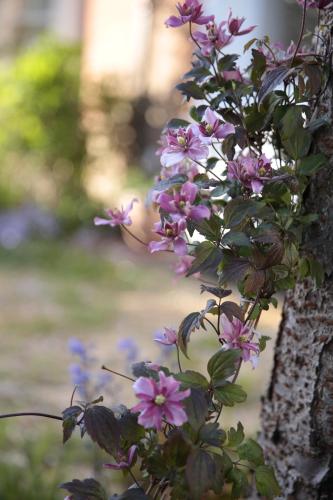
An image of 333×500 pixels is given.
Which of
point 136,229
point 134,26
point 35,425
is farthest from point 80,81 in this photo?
point 35,425

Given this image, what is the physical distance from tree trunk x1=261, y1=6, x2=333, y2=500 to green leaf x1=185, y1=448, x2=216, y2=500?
1.42 feet

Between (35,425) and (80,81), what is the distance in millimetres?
5359

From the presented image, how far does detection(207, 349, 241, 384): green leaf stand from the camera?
115 centimetres

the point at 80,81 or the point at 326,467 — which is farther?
the point at 80,81

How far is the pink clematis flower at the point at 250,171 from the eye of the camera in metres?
1.22

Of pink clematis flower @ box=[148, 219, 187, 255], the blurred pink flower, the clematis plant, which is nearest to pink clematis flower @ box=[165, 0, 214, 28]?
the clematis plant

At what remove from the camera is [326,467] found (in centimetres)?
146

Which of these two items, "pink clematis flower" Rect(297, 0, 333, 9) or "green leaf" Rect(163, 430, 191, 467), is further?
"pink clematis flower" Rect(297, 0, 333, 9)

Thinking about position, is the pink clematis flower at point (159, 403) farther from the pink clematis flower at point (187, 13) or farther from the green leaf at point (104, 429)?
the pink clematis flower at point (187, 13)

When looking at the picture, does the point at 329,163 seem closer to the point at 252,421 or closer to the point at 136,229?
the point at 252,421

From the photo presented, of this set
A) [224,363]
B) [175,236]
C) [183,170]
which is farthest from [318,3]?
[224,363]

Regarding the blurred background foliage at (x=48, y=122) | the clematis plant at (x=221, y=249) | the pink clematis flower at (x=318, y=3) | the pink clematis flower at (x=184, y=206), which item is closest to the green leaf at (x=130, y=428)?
the clematis plant at (x=221, y=249)

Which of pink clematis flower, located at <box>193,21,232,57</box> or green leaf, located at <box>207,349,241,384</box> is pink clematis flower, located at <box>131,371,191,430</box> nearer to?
green leaf, located at <box>207,349,241,384</box>

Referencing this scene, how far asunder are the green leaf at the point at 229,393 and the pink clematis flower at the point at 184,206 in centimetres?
26
